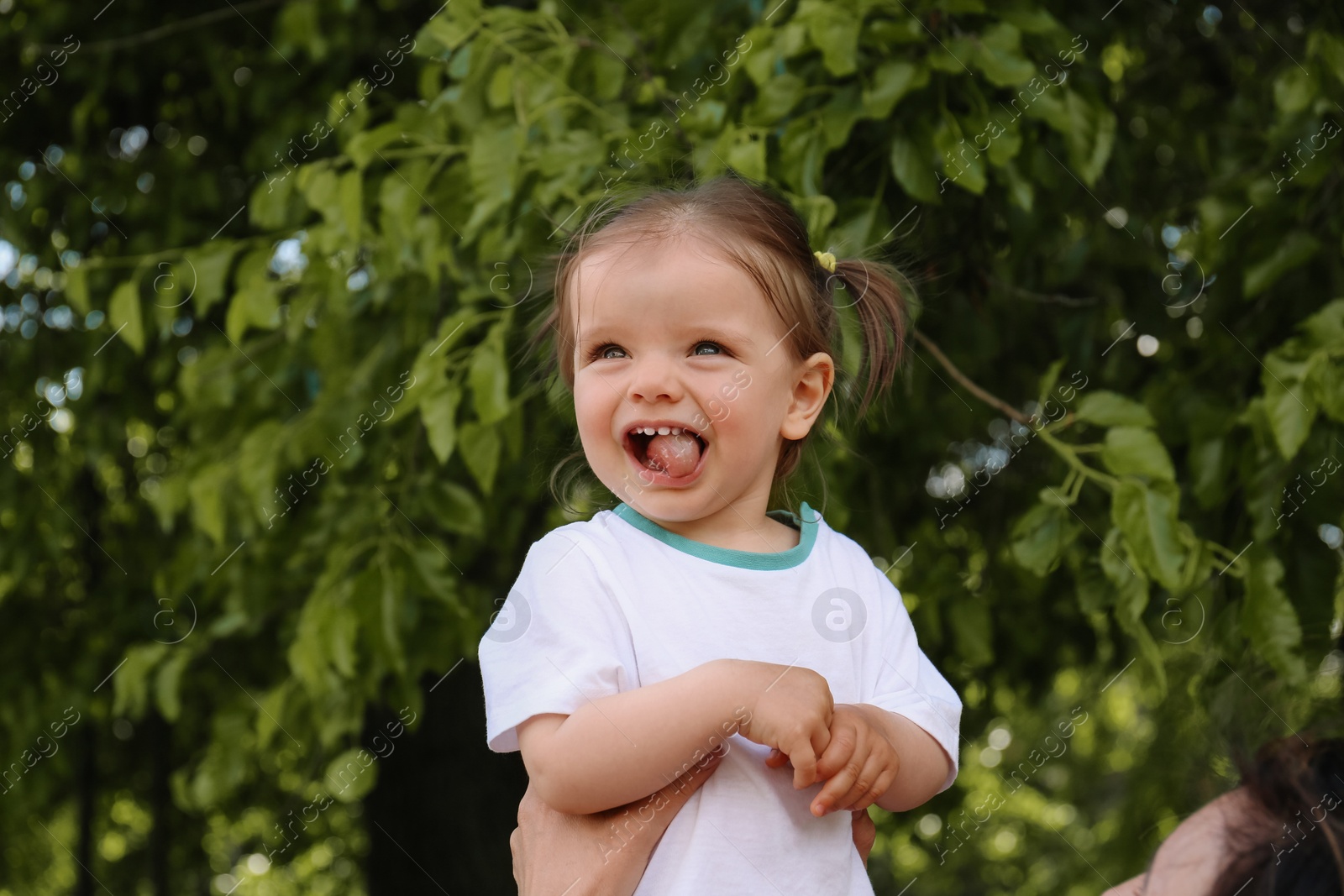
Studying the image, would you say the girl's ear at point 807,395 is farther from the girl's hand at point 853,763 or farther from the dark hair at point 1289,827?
the dark hair at point 1289,827

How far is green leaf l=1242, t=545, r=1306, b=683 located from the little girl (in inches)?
33.1

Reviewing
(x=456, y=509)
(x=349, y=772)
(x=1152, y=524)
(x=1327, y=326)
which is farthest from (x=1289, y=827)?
(x=349, y=772)

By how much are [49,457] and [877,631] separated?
3.76 meters

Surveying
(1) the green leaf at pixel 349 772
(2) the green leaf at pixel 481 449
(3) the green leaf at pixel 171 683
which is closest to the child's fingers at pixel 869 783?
(2) the green leaf at pixel 481 449

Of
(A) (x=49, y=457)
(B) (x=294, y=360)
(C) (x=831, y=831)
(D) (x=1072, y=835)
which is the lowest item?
(D) (x=1072, y=835)

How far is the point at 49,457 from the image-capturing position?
174 inches

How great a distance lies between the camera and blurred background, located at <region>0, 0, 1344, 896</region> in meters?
2.20

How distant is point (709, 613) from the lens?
1303 millimetres

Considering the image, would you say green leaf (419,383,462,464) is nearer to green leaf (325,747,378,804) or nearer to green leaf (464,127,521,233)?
green leaf (464,127,521,233)

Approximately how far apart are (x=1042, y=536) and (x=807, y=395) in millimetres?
867

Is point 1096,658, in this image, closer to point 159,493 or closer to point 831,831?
point 159,493

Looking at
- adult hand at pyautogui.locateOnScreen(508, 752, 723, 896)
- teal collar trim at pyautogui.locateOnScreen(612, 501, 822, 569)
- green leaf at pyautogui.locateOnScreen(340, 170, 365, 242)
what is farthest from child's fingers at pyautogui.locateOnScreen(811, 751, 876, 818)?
green leaf at pyautogui.locateOnScreen(340, 170, 365, 242)

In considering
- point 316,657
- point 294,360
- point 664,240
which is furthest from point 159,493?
point 664,240

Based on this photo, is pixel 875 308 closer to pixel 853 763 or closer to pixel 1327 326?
pixel 853 763
